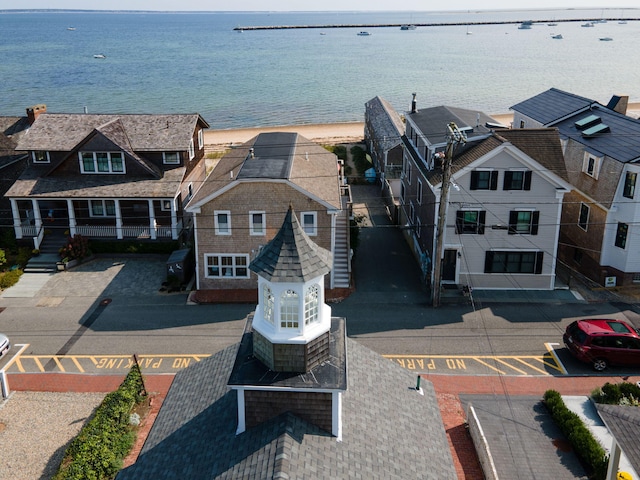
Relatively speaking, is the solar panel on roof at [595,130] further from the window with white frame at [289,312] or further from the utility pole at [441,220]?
the window with white frame at [289,312]

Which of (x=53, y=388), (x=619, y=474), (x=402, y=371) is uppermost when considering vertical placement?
(x=402, y=371)

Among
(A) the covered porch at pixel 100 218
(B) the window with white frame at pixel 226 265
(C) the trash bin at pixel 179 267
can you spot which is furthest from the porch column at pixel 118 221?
(B) the window with white frame at pixel 226 265

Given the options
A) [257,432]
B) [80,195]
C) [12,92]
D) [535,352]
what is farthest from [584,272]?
[12,92]

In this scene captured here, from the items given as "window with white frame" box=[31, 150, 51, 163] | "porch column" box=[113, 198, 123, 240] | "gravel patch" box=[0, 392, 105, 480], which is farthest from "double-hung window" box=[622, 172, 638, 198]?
"window with white frame" box=[31, 150, 51, 163]

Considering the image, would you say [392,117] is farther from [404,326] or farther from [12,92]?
[12,92]

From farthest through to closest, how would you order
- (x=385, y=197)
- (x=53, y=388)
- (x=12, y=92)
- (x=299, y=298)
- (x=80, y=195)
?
(x=12, y=92)
(x=385, y=197)
(x=80, y=195)
(x=53, y=388)
(x=299, y=298)

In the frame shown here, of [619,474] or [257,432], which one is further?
[619,474]

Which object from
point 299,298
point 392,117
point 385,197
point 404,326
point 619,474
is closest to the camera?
point 299,298
